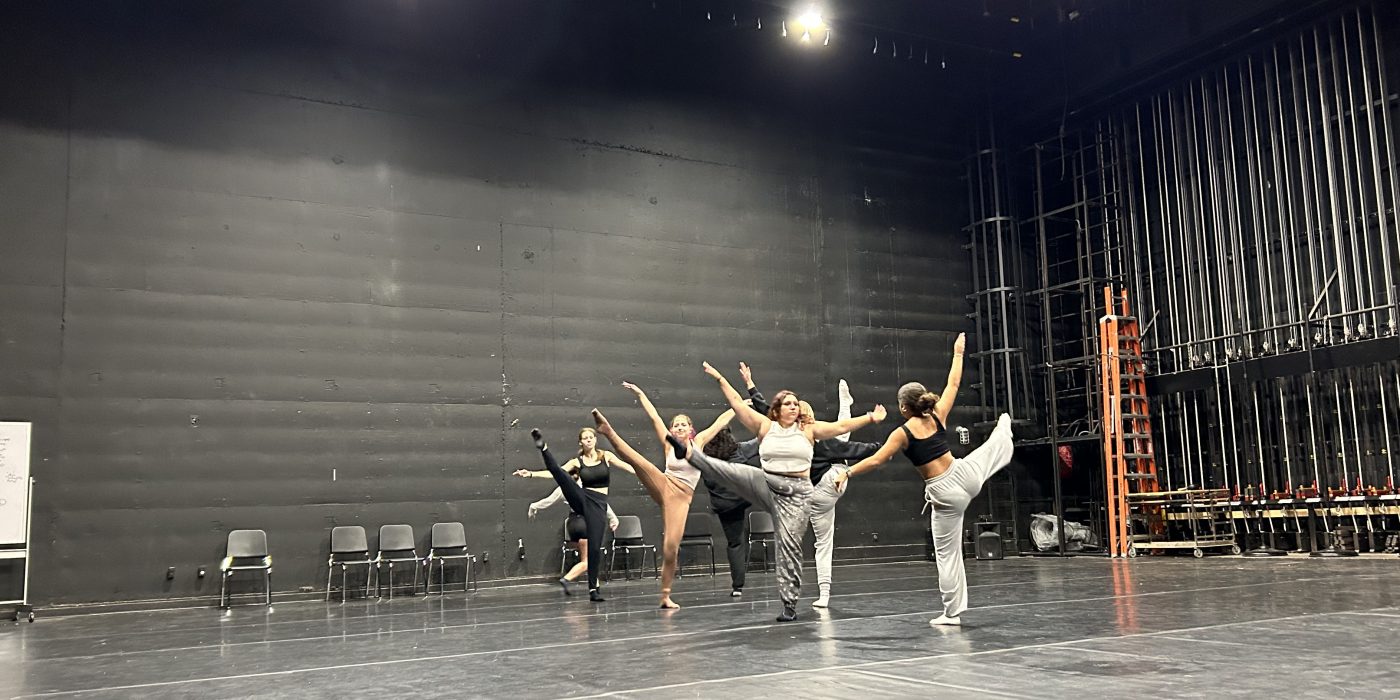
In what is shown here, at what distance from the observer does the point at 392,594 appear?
11.2 m

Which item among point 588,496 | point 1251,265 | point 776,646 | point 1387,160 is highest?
point 1387,160

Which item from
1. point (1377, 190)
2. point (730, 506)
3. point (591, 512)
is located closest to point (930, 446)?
point (730, 506)

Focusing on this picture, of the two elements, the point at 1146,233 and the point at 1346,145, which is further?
the point at 1146,233

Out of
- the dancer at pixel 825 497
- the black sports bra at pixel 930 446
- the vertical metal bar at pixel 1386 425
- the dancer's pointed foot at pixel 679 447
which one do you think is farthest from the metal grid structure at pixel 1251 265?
the dancer's pointed foot at pixel 679 447

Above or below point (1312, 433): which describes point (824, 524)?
below

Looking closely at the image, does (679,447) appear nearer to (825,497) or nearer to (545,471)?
(825,497)

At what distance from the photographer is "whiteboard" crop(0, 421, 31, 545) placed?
375 inches

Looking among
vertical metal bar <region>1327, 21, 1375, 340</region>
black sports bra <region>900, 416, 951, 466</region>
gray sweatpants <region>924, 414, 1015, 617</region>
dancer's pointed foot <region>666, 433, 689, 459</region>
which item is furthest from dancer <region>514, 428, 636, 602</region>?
vertical metal bar <region>1327, 21, 1375, 340</region>

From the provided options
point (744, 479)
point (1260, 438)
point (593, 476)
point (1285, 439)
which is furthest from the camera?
point (1260, 438)

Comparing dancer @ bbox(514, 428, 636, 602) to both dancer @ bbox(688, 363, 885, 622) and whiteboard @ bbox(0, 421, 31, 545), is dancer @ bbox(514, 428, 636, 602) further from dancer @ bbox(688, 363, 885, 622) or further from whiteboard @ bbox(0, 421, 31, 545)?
whiteboard @ bbox(0, 421, 31, 545)

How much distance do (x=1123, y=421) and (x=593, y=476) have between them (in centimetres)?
779

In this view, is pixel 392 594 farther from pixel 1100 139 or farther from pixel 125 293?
pixel 1100 139

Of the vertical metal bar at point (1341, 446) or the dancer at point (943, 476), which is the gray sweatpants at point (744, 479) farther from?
the vertical metal bar at point (1341, 446)

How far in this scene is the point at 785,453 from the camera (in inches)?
275
